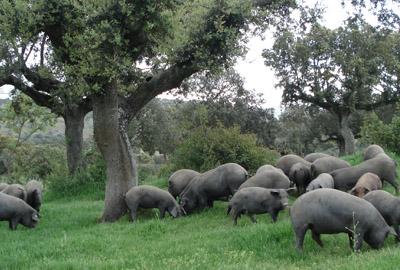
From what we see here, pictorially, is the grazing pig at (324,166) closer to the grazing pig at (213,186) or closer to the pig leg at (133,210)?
the grazing pig at (213,186)

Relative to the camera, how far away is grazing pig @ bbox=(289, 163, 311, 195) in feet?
40.8

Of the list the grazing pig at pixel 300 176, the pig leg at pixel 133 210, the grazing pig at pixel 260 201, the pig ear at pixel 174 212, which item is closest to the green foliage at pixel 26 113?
the pig leg at pixel 133 210

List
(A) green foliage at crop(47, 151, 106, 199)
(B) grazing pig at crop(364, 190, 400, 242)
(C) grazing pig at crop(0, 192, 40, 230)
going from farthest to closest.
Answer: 1. (A) green foliage at crop(47, 151, 106, 199)
2. (C) grazing pig at crop(0, 192, 40, 230)
3. (B) grazing pig at crop(364, 190, 400, 242)

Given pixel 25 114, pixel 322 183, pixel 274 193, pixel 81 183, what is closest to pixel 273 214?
pixel 274 193

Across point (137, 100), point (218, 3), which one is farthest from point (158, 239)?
point (218, 3)

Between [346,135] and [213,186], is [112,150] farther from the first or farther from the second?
[346,135]

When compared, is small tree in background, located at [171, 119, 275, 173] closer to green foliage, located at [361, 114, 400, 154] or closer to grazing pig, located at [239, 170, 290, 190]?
green foliage, located at [361, 114, 400, 154]

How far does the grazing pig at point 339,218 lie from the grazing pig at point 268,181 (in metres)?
3.46

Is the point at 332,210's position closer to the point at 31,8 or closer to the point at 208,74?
the point at 208,74

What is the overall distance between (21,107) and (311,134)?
1168 inches

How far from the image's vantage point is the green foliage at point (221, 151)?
17.0 m

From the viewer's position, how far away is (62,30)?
1202cm

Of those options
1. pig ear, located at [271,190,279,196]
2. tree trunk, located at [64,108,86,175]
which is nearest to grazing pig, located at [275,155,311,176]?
pig ear, located at [271,190,279,196]

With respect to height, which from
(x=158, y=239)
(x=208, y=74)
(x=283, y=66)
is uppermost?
(x=283, y=66)
